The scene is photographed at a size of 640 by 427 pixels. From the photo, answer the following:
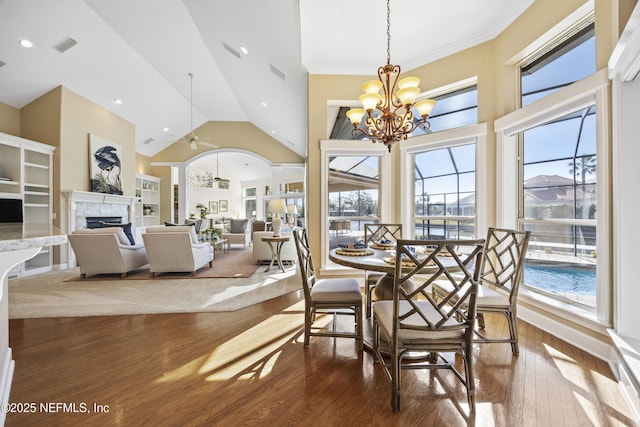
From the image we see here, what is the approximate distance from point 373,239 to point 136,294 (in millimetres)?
3315

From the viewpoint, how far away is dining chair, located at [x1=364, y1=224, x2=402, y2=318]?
271cm

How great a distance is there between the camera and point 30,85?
4988 mm

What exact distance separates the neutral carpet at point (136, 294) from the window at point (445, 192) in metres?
2.13

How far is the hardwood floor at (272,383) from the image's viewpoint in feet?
4.77

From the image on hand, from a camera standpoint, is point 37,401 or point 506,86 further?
point 506,86

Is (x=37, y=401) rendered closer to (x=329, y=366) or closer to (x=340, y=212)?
(x=329, y=366)

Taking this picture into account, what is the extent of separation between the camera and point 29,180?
5.17 m

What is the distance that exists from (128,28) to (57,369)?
17.6 feet

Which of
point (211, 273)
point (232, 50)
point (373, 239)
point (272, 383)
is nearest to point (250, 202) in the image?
point (211, 273)

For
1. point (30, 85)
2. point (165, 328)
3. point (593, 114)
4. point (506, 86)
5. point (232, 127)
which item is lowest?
point (165, 328)

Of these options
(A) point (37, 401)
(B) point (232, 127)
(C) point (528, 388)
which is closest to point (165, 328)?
(A) point (37, 401)

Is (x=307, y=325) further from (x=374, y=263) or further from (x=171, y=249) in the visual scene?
(x=171, y=249)

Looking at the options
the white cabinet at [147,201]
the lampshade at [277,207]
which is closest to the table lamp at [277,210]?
the lampshade at [277,207]

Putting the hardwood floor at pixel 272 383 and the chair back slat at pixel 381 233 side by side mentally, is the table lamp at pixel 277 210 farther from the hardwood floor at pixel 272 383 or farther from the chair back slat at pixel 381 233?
the hardwood floor at pixel 272 383
